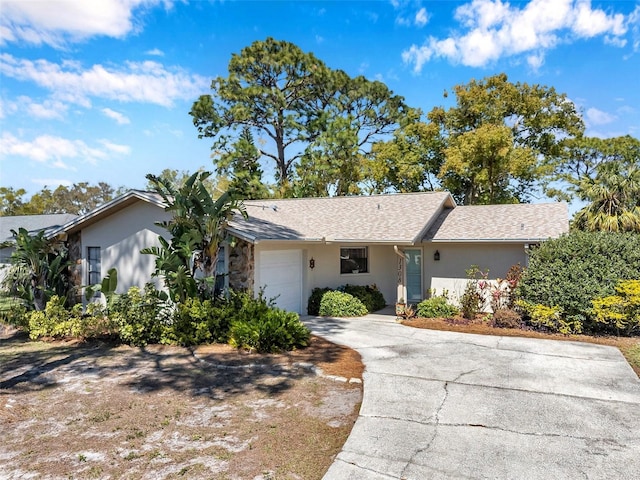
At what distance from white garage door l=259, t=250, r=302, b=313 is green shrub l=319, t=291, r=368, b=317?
0.86 m

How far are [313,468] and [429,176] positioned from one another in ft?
87.1

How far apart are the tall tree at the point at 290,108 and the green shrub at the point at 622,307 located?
764 inches

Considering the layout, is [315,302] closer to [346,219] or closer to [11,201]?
[346,219]

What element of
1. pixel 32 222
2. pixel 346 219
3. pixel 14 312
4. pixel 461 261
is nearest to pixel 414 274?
pixel 461 261

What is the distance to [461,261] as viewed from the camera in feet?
46.3

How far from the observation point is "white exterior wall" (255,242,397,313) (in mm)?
14094

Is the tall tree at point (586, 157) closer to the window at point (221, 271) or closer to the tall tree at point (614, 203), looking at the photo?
the tall tree at point (614, 203)

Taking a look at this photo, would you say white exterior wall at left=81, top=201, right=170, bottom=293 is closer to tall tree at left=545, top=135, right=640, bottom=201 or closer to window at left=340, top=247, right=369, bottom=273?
window at left=340, top=247, right=369, bottom=273

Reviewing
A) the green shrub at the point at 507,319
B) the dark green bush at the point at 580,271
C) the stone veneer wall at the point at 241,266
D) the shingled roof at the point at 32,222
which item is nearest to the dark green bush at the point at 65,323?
the stone veneer wall at the point at 241,266

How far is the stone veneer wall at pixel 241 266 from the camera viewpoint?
448 inches

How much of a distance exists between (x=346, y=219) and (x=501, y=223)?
554cm

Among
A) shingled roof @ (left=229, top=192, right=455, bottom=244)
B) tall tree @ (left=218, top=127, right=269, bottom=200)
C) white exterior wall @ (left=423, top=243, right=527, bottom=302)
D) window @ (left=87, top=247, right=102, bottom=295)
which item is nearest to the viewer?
shingled roof @ (left=229, top=192, right=455, bottom=244)

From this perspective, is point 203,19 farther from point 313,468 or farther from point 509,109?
point 509,109

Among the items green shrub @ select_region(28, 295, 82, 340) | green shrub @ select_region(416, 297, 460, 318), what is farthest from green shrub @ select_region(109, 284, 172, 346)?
green shrub @ select_region(416, 297, 460, 318)
